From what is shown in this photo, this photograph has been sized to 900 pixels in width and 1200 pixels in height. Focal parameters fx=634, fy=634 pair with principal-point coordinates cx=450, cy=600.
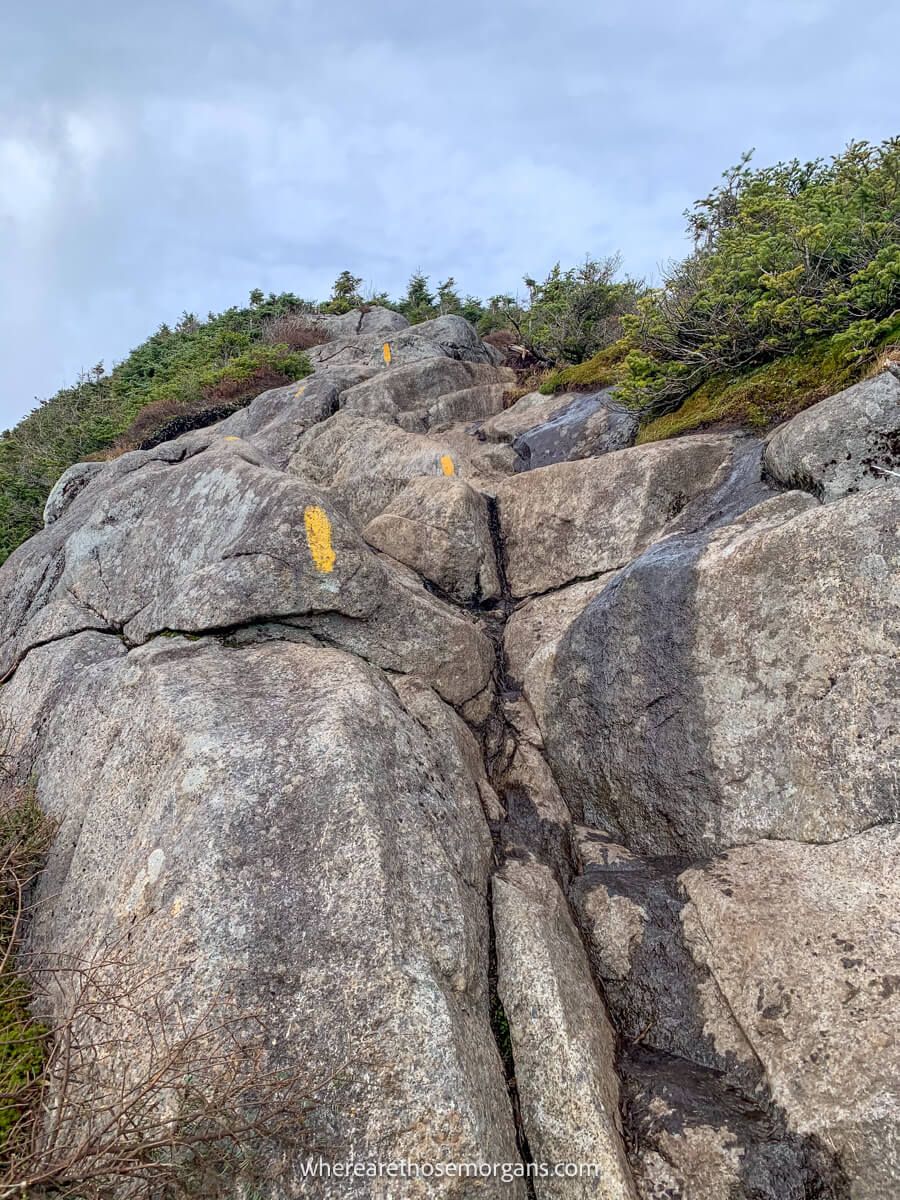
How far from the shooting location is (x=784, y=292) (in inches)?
372

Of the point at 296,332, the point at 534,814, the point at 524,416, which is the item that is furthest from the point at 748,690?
the point at 296,332

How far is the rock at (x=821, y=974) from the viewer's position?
13.7 ft

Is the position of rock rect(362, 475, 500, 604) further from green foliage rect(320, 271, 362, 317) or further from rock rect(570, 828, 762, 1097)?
green foliage rect(320, 271, 362, 317)

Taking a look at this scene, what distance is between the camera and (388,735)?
6.30 m

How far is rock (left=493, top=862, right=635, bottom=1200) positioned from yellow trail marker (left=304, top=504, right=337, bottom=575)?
163 inches

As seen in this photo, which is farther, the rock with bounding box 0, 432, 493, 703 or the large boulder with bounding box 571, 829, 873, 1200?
the rock with bounding box 0, 432, 493, 703

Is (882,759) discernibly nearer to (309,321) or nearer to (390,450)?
(390,450)

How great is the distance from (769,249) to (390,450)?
7.91 m

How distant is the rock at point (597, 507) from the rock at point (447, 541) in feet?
1.78

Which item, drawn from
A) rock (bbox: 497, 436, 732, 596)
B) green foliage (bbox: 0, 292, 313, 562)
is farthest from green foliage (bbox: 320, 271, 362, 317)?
rock (bbox: 497, 436, 732, 596)

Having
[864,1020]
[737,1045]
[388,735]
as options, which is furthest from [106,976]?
[864,1020]

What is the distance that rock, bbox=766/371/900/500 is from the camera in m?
7.03

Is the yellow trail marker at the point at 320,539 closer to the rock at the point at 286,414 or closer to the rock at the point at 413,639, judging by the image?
the rock at the point at 413,639

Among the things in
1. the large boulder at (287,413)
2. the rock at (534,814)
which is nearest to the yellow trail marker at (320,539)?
the rock at (534,814)
